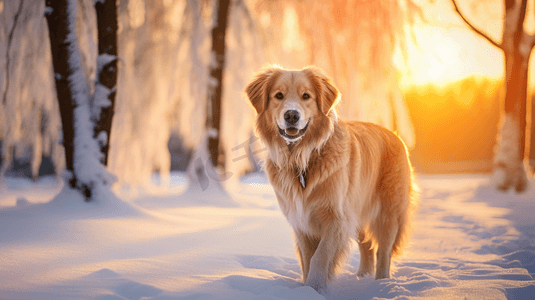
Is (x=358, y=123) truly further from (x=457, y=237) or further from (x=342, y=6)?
(x=342, y=6)

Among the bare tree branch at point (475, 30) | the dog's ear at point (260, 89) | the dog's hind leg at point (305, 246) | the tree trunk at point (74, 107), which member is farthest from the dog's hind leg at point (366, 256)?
the bare tree branch at point (475, 30)

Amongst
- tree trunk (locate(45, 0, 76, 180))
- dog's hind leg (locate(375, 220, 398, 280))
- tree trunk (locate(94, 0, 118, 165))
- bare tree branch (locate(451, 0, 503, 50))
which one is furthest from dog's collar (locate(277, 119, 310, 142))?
bare tree branch (locate(451, 0, 503, 50))

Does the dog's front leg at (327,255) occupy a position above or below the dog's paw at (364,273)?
above

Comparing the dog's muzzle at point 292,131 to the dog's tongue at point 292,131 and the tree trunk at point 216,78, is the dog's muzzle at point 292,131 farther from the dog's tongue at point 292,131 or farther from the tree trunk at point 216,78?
the tree trunk at point 216,78

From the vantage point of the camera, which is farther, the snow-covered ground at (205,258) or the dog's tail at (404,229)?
the dog's tail at (404,229)

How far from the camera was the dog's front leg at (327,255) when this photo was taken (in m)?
2.57

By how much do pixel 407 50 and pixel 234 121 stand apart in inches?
174

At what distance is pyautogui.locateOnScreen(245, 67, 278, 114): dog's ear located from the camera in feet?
10.2

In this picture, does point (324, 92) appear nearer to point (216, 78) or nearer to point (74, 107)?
point (74, 107)

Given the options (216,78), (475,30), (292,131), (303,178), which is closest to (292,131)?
(292,131)

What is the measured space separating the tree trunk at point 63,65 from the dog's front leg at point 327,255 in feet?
11.5

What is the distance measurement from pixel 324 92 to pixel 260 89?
22.8 inches

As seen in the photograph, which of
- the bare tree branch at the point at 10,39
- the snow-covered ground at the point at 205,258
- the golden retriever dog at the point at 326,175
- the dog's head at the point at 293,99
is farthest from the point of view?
the bare tree branch at the point at 10,39

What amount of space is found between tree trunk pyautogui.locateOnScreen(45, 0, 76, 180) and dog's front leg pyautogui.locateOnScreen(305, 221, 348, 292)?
350 cm
